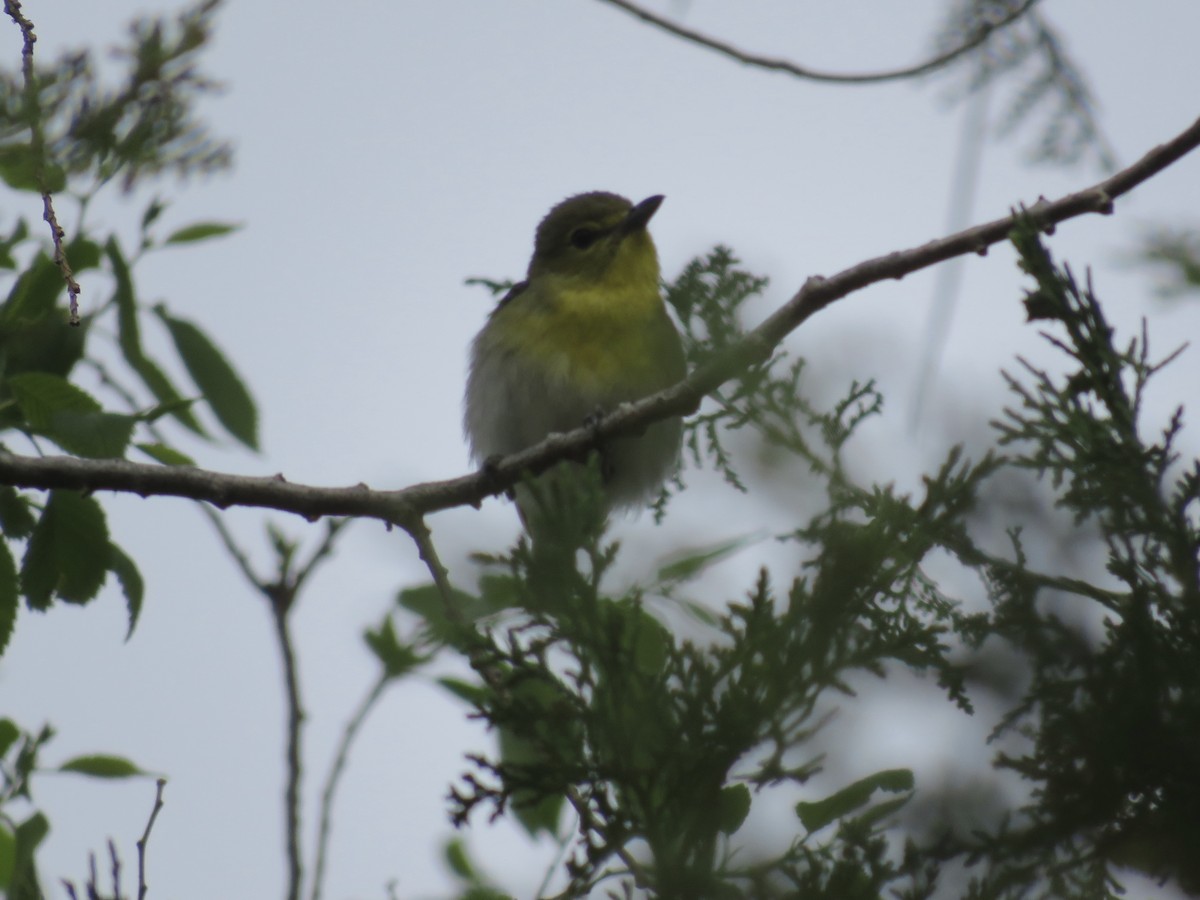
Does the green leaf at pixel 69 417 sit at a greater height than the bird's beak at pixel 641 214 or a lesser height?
lesser

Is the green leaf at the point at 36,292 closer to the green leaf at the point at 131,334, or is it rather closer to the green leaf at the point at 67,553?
the green leaf at the point at 131,334

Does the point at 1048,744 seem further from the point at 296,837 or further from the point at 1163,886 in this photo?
the point at 296,837

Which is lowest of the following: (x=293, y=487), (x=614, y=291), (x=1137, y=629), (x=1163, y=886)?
(x=1163, y=886)

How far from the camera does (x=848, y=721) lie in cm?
187

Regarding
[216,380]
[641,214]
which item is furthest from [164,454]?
A: [641,214]

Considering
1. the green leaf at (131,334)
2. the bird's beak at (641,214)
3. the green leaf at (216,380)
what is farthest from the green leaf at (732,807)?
the bird's beak at (641,214)

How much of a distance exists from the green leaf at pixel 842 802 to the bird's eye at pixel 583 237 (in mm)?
6098

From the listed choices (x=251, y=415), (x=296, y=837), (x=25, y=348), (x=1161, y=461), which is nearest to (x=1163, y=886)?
(x=1161, y=461)

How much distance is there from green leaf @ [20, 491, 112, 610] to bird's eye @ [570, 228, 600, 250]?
4.82 metres

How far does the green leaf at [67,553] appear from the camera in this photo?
3518mm

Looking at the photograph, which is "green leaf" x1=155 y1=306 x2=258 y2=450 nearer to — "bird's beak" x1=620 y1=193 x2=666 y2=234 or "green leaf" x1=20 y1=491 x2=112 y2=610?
"green leaf" x1=20 y1=491 x2=112 y2=610

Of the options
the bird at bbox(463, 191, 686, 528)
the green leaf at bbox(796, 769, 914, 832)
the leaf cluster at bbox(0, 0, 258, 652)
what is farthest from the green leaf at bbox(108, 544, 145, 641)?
the bird at bbox(463, 191, 686, 528)

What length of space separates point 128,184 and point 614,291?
404 centimetres

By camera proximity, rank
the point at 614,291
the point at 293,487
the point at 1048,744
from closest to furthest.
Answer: the point at 1048,744
the point at 293,487
the point at 614,291
